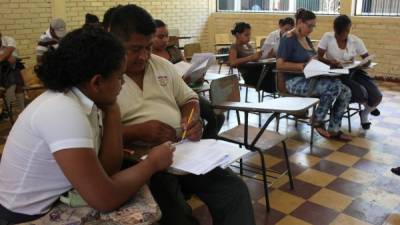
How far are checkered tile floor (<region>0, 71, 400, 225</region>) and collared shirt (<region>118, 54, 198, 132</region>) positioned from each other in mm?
845

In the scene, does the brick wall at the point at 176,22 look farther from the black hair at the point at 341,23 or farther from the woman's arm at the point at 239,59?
the woman's arm at the point at 239,59

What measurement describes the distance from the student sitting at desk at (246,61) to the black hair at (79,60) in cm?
336

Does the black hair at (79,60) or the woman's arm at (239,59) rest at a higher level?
the black hair at (79,60)

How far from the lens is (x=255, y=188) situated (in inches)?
111

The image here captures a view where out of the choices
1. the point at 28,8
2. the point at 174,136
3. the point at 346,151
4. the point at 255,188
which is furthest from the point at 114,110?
the point at 28,8

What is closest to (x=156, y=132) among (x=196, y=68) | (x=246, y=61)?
(x=196, y=68)

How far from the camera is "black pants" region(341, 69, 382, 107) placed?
3.96m

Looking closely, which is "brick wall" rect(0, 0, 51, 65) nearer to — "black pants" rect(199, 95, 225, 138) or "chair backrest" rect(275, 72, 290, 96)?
"chair backrest" rect(275, 72, 290, 96)

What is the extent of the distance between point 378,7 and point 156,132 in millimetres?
6090

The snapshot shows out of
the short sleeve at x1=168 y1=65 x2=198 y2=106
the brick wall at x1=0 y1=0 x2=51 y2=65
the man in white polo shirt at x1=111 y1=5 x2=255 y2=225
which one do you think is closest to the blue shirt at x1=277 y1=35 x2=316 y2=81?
the short sleeve at x1=168 y1=65 x2=198 y2=106

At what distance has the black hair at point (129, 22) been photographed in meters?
1.69

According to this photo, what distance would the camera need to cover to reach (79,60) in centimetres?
115

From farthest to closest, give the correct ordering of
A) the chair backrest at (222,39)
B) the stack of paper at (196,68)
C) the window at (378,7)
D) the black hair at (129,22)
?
the chair backrest at (222,39) → the window at (378,7) → the stack of paper at (196,68) → the black hair at (129,22)

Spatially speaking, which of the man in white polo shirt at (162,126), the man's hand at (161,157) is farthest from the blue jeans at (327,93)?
the man's hand at (161,157)
